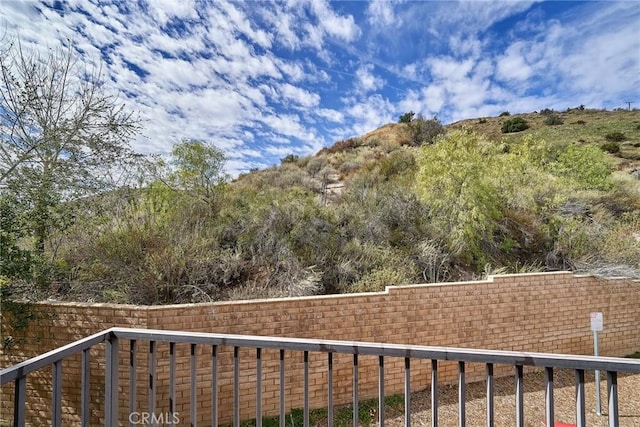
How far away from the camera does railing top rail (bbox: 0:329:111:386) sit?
3.81ft

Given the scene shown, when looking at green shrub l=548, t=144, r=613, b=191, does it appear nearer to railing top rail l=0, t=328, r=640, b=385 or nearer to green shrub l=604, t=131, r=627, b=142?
railing top rail l=0, t=328, r=640, b=385

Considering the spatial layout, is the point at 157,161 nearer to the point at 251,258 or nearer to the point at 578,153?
the point at 251,258

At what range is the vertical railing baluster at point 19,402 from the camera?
1.21m

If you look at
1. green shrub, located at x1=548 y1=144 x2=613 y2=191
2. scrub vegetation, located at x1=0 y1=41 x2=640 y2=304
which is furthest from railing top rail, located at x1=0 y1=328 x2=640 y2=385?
green shrub, located at x1=548 y1=144 x2=613 y2=191

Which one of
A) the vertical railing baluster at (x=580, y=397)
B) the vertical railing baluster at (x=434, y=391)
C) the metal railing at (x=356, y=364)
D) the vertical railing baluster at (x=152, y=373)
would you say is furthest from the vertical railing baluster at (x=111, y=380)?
the vertical railing baluster at (x=580, y=397)

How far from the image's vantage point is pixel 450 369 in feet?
14.5

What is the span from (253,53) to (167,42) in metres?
1.71

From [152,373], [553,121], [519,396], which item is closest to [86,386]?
[152,373]

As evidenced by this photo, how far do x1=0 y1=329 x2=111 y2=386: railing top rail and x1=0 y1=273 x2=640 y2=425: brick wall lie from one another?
1.98 m

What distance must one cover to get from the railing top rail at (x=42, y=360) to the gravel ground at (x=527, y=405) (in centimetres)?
360

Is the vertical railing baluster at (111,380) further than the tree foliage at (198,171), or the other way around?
the tree foliage at (198,171)

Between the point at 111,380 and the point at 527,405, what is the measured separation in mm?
4973

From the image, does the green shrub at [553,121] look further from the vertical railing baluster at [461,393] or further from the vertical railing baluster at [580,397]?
the vertical railing baluster at [461,393]

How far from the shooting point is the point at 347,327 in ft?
12.9
